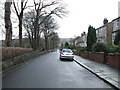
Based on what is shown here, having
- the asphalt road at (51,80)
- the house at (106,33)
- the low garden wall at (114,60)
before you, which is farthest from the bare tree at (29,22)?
the asphalt road at (51,80)

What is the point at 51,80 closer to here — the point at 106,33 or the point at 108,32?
the point at 108,32

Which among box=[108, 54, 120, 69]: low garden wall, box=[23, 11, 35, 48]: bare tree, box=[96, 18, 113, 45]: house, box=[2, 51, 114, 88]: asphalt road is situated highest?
box=[23, 11, 35, 48]: bare tree

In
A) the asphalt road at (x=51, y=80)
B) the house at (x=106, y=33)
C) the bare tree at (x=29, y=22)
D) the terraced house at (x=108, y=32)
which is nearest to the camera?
the asphalt road at (x=51, y=80)

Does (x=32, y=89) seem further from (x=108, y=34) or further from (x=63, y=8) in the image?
(x=108, y=34)

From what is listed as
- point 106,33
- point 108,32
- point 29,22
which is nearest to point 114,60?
point 29,22

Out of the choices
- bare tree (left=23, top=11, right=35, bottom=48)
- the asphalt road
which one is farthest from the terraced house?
the asphalt road

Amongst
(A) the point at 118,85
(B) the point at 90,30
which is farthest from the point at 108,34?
(A) the point at 118,85

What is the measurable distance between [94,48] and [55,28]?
126 feet

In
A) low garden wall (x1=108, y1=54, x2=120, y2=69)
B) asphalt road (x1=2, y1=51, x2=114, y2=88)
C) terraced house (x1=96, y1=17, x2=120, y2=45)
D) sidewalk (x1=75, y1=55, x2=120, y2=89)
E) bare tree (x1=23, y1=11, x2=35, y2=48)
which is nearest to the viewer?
asphalt road (x1=2, y1=51, x2=114, y2=88)

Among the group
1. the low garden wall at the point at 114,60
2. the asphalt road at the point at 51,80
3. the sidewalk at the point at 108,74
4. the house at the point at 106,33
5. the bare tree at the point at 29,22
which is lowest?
the asphalt road at the point at 51,80

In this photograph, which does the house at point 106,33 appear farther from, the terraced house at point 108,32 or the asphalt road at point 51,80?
the asphalt road at point 51,80

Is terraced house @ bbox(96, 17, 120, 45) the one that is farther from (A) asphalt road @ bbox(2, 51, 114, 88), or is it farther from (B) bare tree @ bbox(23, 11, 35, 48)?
(A) asphalt road @ bbox(2, 51, 114, 88)

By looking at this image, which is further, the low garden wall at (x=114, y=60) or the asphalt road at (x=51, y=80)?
the low garden wall at (x=114, y=60)

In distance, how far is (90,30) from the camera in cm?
3066
